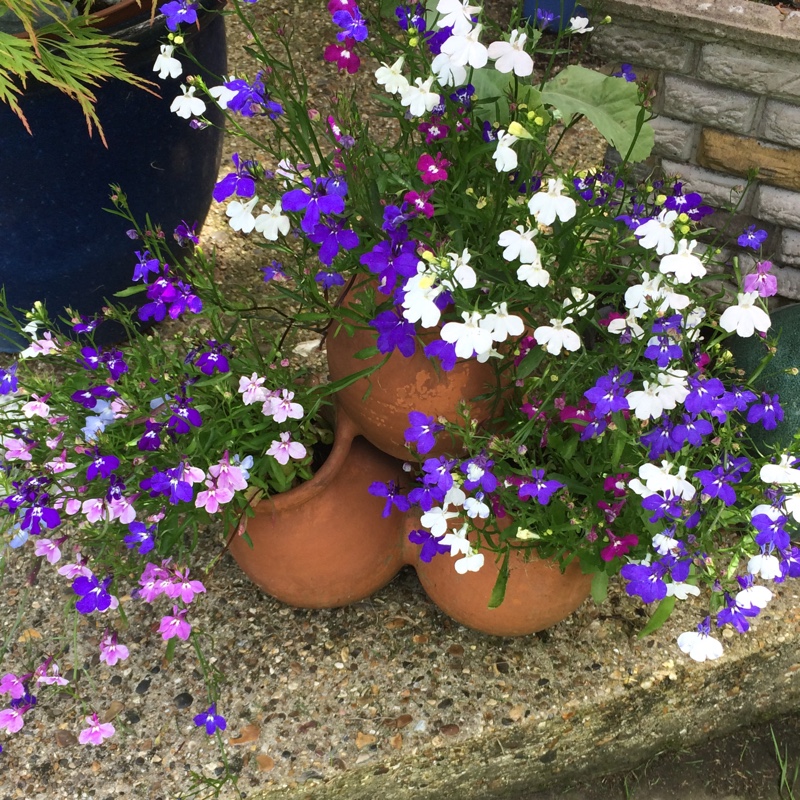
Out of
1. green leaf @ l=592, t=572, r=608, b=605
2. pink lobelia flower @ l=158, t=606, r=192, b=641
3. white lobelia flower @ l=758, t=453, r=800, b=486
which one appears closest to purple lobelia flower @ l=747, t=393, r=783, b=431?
white lobelia flower @ l=758, t=453, r=800, b=486

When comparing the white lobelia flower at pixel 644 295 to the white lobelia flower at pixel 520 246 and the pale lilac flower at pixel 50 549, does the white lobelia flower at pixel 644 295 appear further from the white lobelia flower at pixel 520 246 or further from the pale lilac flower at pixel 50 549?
the pale lilac flower at pixel 50 549

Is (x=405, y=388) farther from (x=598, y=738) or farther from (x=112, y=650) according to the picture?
(x=598, y=738)

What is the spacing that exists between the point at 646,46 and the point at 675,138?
207 mm

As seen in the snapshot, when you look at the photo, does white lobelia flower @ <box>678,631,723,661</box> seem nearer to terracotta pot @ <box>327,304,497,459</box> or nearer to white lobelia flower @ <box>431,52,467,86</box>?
terracotta pot @ <box>327,304,497,459</box>

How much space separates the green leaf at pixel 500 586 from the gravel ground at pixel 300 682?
26cm

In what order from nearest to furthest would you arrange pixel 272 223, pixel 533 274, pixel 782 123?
pixel 533 274 < pixel 272 223 < pixel 782 123

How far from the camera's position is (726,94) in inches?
69.2

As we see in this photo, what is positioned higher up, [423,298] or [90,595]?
[423,298]

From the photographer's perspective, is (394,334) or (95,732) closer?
(394,334)

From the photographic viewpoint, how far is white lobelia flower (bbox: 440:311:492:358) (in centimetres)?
108

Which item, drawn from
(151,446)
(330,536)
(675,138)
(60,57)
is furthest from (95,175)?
(675,138)

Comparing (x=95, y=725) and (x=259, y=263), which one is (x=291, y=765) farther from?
(x=259, y=263)

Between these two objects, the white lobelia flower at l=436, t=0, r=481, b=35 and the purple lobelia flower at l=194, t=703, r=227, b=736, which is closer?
the white lobelia flower at l=436, t=0, r=481, b=35

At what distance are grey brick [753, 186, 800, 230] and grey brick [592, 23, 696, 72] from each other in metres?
0.32
